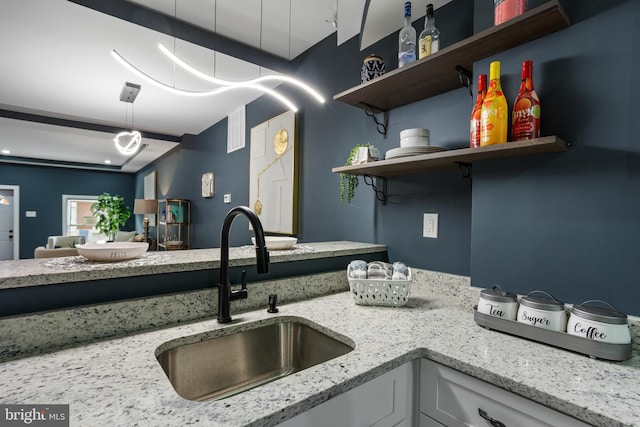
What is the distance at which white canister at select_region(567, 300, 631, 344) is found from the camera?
78 centimetres

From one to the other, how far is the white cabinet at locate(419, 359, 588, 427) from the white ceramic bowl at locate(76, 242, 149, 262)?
1011 mm

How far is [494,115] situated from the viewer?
1.04 m

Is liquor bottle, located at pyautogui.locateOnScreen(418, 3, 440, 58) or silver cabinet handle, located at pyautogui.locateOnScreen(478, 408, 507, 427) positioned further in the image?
liquor bottle, located at pyautogui.locateOnScreen(418, 3, 440, 58)

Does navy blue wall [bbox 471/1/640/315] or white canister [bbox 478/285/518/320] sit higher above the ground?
navy blue wall [bbox 471/1/640/315]

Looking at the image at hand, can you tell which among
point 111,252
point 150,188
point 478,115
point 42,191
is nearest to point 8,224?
point 42,191

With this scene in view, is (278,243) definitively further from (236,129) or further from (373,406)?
(236,129)

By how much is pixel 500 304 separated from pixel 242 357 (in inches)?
34.5

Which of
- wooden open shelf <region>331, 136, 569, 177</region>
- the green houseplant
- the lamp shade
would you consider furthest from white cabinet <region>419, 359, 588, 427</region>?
the green houseplant

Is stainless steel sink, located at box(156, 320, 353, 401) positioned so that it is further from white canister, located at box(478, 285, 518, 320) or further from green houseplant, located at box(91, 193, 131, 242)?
green houseplant, located at box(91, 193, 131, 242)

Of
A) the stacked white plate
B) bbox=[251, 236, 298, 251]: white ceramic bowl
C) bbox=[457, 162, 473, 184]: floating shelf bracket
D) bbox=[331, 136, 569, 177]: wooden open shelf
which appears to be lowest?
bbox=[251, 236, 298, 251]: white ceramic bowl

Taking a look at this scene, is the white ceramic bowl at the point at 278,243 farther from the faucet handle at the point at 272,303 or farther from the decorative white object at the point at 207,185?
the decorative white object at the point at 207,185

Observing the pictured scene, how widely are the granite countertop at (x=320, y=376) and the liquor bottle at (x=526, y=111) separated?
2.14 feet

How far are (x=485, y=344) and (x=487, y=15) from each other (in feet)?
3.85

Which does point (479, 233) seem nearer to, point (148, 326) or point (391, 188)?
point (391, 188)
